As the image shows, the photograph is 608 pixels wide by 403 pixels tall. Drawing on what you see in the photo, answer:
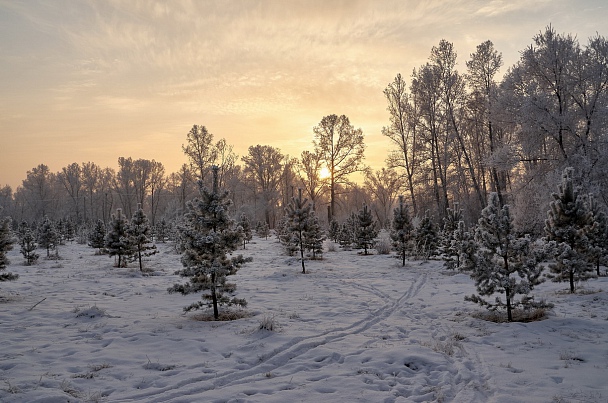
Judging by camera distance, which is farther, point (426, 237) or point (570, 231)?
point (426, 237)

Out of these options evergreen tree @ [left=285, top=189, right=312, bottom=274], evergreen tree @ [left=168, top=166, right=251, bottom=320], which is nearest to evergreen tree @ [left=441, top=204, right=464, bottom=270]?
evergreen tree @ [left=285, top=189, right=312, bottom=274]

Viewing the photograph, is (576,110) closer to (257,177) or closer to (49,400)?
(49,400)

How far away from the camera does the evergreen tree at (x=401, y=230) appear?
2073cm

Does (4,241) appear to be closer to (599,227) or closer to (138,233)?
(138,233)

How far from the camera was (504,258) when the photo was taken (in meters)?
8.79

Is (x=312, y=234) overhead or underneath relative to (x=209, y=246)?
underneath

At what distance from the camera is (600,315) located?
28.5ft

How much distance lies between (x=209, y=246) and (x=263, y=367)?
4.11 m

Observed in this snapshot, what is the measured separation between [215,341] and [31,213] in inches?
3551

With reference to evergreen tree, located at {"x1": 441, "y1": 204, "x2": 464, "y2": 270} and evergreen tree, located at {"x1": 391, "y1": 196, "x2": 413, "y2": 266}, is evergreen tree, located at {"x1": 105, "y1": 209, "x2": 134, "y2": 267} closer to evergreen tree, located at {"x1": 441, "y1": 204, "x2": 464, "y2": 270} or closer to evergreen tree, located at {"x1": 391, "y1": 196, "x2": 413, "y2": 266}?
evergreen tree, located at {"x1": 391, "y1": 196, "x2": 413, "y2": 266}

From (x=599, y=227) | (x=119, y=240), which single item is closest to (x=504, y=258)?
(x=599, y=227)

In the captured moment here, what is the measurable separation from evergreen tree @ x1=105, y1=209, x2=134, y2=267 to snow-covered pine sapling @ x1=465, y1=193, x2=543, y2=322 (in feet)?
62.2

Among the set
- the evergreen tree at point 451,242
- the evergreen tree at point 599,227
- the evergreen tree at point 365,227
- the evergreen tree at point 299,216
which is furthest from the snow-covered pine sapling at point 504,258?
the evergreen tree at point 365,227

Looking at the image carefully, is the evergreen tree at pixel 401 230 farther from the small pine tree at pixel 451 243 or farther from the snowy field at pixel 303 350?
the snowy field at pixel 303 350
